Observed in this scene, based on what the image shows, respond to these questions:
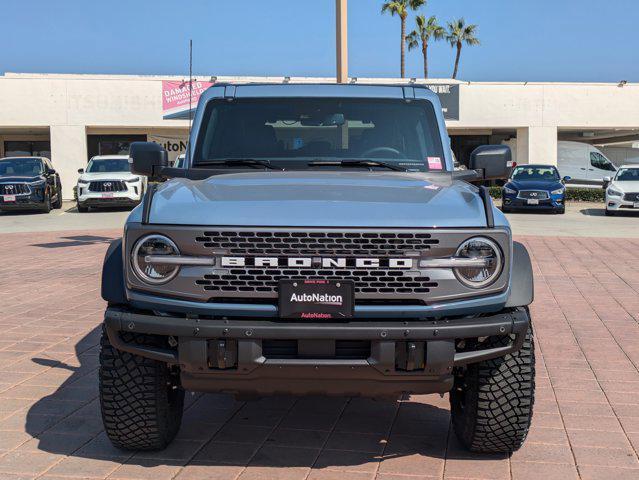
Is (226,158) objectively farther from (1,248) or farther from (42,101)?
(42,101)

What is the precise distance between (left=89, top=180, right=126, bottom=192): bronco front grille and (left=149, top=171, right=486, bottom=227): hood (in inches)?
790

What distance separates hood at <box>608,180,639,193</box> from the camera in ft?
74.6

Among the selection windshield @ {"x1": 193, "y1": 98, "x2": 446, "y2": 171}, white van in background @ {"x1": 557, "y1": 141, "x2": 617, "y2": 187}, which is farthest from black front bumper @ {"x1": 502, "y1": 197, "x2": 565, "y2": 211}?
windshield @ {"x1": 193, "y1": 98, "x2": 446, "y2": 171}

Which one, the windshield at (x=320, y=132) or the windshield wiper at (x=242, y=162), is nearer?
the windshield wiper at (x=242, y=162)

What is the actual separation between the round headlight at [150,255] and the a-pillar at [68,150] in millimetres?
30122

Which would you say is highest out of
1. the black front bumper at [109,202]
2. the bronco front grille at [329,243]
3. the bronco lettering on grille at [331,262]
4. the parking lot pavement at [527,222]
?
the bronco front grille at [329,243]

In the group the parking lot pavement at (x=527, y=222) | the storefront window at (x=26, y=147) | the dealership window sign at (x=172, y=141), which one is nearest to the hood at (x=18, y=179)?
the parking lot pavement at (x=527, y=222)

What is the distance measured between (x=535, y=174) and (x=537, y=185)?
3.80 ft

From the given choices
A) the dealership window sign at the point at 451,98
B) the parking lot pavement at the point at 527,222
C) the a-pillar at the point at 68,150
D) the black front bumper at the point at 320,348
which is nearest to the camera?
the black front bumper at the point at 320,348

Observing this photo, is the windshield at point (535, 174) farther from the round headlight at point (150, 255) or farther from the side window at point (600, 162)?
the round headlight at point (150, 255)

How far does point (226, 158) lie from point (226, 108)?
0.45 meters

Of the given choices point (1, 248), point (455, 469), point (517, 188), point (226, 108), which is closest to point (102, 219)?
point (1, 248)

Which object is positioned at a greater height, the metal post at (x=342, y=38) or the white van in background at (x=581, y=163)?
the metal post at (x=342, y=38)

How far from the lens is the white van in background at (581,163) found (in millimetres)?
34125
